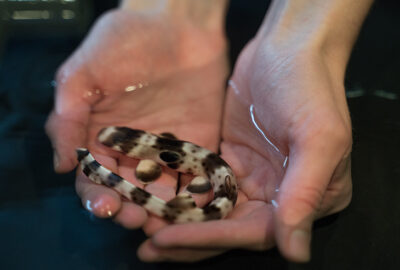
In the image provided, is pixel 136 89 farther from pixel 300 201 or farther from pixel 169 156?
pixel 300 201

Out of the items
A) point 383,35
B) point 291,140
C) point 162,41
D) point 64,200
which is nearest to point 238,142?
point 291,140

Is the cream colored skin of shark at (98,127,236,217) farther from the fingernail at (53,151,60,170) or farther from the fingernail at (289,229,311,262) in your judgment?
the fingernail at (289,229,311,262)

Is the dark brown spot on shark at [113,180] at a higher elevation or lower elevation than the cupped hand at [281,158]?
lower

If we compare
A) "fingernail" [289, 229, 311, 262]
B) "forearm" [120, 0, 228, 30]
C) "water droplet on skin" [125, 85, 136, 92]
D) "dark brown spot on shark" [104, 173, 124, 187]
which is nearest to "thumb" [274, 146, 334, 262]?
"fingernail" [289, 229, 311, 262]

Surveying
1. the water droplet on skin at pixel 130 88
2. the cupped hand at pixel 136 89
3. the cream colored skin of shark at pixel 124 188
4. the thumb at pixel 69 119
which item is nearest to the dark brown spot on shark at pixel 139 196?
the cream colored skin of shark at pixel 124 188

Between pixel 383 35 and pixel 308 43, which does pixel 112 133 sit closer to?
pixel 308 43

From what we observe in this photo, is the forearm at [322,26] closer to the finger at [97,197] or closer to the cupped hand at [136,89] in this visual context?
the cupped hand at [136,89]

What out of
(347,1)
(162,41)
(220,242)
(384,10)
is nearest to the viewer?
(220,242)
